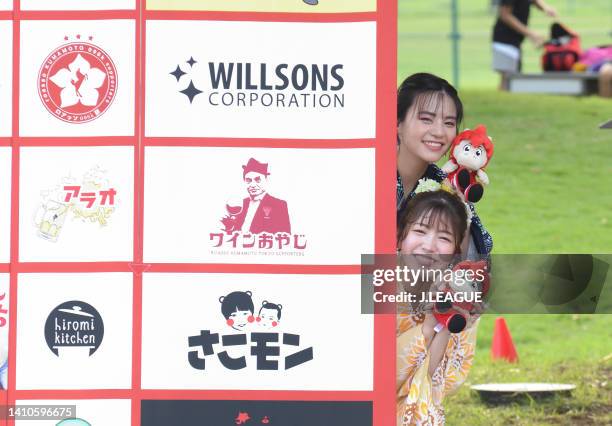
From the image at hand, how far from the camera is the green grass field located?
6.71 m

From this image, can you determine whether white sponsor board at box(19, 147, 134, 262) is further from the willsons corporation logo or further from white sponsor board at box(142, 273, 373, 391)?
the willsons corporation logo

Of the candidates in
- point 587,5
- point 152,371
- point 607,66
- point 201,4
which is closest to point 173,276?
point 152,371

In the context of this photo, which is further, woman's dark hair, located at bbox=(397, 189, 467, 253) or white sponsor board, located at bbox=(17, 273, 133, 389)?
woman's dark hair, located at bbox=(397, 189, 467, 253)

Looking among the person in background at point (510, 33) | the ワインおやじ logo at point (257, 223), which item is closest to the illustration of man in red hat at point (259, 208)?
the ワインおやじ logo at point (257, 223)

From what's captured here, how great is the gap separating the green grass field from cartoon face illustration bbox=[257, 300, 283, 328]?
121 cm

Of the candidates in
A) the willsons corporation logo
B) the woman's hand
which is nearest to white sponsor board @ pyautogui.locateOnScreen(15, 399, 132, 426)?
the willsons corporation logo

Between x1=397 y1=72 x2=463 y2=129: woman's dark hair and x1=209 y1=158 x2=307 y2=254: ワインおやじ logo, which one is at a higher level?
x1=397 y1=72 x2=463 y2=129: woman's dark hair

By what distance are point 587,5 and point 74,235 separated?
2663 centimetres

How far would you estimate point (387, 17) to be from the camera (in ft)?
13.9

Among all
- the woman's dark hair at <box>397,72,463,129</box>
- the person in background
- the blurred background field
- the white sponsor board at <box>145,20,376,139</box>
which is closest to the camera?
the white sponsor board at <box>145,20,376,139</box>

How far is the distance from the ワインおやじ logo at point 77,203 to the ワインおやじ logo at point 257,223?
1.21ft

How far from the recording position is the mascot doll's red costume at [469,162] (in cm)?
466

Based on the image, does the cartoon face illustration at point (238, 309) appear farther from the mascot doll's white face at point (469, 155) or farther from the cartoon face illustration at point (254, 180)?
the mascot doll's white face at point (469, 155)

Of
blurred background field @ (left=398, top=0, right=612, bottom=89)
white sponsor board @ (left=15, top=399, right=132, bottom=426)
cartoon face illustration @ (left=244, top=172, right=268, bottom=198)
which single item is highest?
blurred background field @ (left=398, top=0, right=612, bottom=89)
